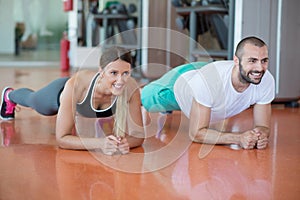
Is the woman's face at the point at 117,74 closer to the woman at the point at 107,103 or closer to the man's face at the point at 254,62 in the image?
the woman at the point at 107,103

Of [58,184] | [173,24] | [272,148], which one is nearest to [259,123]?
[272,148]

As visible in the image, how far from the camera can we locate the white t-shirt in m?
2.12

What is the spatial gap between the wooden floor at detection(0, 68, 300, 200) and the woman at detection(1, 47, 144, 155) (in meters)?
0.05

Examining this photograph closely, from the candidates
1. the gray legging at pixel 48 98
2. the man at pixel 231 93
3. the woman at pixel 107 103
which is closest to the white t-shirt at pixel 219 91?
the man at pixel 231 93

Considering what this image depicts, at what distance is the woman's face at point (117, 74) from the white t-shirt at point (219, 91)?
411mm

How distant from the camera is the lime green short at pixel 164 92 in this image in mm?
2545

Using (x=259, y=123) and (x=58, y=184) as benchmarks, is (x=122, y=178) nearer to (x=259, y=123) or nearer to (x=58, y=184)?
(x=58, y=184)

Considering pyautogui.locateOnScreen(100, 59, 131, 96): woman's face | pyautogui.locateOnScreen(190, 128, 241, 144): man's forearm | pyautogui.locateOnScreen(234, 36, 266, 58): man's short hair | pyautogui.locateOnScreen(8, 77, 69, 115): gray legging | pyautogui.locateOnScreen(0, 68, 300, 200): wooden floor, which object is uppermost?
pyautogui.locateOnScreen(234, 36, 266, 58): man's short hair

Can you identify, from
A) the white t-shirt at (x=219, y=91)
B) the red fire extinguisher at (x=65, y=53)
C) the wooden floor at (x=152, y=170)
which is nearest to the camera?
the wooden floor at (x=152, y=170)

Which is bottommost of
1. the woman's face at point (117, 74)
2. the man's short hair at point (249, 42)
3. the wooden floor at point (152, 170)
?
→ the wooden floor at point (152, 170)

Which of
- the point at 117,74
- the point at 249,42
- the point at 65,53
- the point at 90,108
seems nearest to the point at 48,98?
the point at 90,108

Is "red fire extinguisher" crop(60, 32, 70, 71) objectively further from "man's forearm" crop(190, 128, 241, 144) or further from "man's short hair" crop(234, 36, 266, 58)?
"man's short hair" crop(234, 36, 266, 58)

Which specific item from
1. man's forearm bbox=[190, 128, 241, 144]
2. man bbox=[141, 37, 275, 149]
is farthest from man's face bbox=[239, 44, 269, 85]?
man's forearm bbox=[190, 128, 241, 144]

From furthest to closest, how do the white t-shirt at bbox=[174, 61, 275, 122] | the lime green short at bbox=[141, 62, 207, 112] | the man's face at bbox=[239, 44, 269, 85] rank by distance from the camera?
the lime green short at bbox=[141, 62, 207, 112] < the white t-shirt at bbox=[174, 61, 275, 122] < the man's face at bbox=[239, 44, 269, 85]
